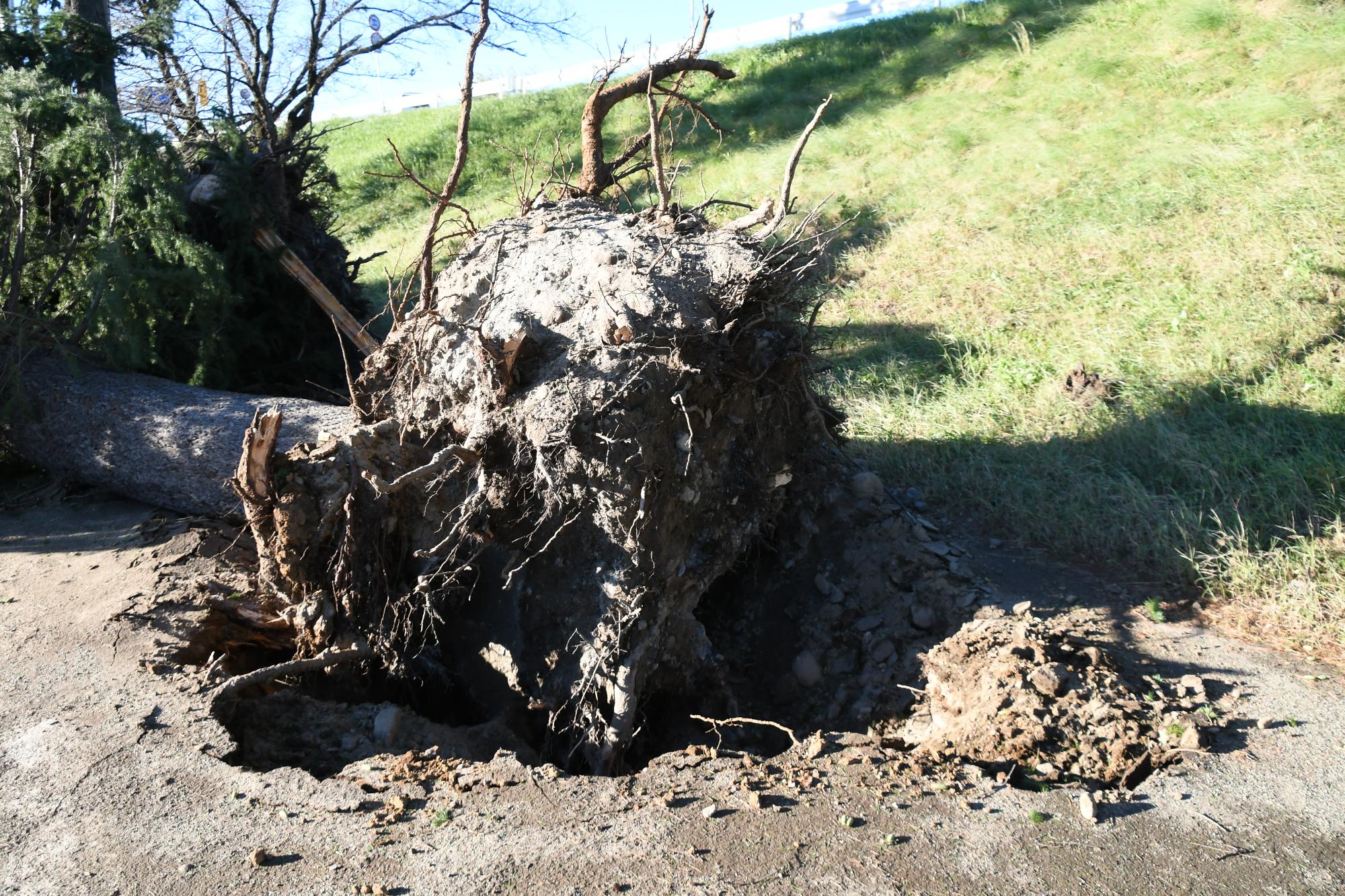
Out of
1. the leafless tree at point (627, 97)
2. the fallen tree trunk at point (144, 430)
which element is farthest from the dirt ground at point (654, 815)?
the leafless tree at point (627, 97)

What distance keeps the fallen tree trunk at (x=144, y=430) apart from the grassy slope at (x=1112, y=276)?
7.93ft

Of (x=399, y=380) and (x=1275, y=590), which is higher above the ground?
(x=399, y=380)

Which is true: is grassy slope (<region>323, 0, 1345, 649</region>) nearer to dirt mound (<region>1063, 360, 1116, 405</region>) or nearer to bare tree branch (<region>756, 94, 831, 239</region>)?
dirt mound (<region>1063, 360, 1116, 405</region>)

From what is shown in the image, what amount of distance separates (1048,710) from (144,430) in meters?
4.66

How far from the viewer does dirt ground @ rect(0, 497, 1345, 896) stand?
2.55 m

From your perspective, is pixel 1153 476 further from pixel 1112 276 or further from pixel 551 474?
pixel 551 474

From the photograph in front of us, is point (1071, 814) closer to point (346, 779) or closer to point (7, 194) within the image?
point (346, 779)

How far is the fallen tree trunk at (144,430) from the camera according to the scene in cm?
494

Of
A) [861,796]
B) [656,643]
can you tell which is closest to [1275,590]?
[861,796]

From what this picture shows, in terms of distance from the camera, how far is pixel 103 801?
9.52ft

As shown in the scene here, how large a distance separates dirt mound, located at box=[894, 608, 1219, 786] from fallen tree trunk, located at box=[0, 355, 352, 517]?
10.2 feet

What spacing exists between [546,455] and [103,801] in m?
1.78

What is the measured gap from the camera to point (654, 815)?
2828mm

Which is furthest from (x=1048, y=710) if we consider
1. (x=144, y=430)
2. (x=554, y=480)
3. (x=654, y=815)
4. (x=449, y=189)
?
(x=144, y=430)
